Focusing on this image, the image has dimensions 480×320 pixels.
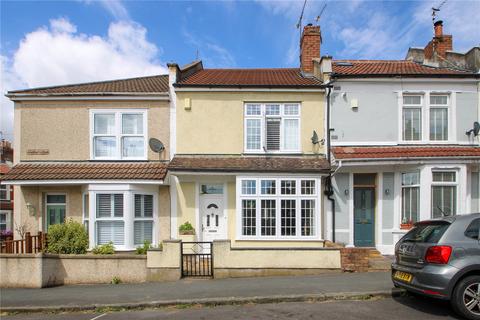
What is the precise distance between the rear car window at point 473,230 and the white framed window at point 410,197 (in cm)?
547

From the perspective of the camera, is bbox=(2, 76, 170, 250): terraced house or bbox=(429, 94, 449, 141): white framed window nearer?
bbox=(2, 76, 170, 250): terraced house

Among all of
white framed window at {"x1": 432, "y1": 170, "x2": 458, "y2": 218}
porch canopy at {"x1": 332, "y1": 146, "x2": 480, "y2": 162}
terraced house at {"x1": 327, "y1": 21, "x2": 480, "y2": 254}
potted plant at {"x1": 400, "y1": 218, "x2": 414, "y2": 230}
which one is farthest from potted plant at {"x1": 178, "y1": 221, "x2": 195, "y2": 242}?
white framed window at {"x1": 432, "y1": 170, "x2": 458, "y2": 218}

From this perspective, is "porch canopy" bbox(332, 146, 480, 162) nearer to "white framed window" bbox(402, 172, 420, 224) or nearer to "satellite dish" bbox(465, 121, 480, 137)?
"satellite dish" bbox(465, 121, 480, 137)

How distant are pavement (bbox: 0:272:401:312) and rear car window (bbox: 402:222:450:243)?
1.45 meters

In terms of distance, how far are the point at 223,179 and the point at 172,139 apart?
85.9 inches

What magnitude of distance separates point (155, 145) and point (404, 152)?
7855 mm

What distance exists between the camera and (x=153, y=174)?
11227mm

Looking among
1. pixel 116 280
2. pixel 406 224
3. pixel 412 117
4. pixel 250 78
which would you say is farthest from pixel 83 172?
pixel 412 117

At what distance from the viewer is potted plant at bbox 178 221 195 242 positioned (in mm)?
11133

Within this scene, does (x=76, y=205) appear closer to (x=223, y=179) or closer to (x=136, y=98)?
(x=136, y=98)

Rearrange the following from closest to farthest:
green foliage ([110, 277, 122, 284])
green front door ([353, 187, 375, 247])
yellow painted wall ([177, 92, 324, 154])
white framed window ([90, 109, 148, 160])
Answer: green foliage ([110, 277, 122, 284]) < green front door ([353, 187, 375, 247]) < yellow painted wall ([177, 92, 324, 154]) < white framed window ([90, 109, 148, 160])

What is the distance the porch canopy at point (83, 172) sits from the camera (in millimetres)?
11000

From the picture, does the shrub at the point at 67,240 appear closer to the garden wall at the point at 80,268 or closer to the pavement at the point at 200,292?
the garden wall at the point at 80,268

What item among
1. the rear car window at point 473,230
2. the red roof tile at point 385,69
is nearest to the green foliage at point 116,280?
the rear car window at point 473,230
